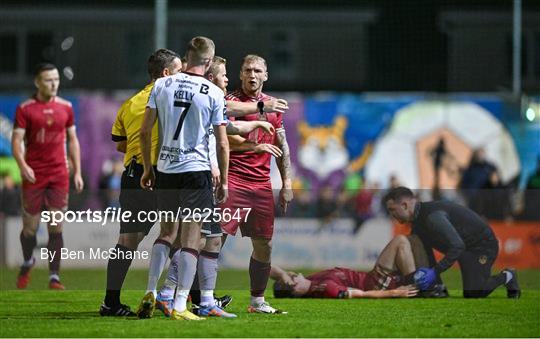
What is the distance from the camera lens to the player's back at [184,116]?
10344mm

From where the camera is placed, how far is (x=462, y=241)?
14.3 m

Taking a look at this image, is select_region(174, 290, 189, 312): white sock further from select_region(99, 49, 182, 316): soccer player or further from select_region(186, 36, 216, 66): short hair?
select_region(186, 36, 216, 66): short hair

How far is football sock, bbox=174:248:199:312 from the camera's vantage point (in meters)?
10.4

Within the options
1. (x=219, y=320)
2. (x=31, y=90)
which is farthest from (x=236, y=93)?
(x=31, y=90)

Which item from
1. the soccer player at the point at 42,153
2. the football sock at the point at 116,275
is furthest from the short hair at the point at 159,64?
the soccer player at the point at 42,153

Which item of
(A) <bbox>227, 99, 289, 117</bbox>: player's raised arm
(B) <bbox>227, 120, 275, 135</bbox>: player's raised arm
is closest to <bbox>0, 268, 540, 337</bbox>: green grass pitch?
(B) <bbox>227, 120, 275, 135</bbox>: player's raised arm

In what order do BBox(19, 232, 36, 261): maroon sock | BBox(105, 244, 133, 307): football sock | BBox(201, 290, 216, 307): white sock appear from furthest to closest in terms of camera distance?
1. BBox(19, 232, 36, 261): maroon sock
2. BBox(105, 244, 133, 307): football sock
3. BBox(201, 290, 216, 307): white sock

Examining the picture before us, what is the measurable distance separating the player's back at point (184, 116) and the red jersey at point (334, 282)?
3.86m

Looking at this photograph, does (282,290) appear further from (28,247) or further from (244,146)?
(28,247)

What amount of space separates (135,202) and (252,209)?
4.02 ft

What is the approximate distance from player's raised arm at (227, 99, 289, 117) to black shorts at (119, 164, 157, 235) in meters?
0.95

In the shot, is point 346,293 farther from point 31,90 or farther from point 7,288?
point 31,90

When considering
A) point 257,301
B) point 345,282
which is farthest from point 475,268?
point 257,301

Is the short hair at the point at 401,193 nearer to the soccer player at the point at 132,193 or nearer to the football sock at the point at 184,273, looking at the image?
the soccer player at the point at 132,193
